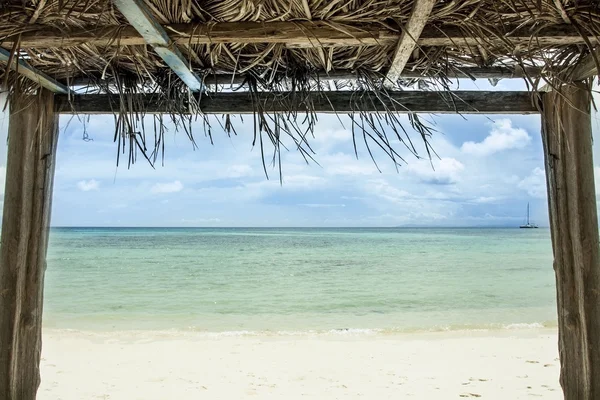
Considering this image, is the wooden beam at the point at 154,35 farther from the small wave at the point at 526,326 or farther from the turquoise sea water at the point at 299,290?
the small wave at the point at 526,326

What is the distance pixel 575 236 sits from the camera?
2004mm

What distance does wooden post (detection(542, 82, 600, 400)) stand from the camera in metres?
1.94

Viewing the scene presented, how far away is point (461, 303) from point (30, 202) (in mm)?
11267

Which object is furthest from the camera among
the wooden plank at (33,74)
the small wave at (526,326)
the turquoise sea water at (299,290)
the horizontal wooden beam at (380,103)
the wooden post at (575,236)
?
the turquoise sea water at (299,290)

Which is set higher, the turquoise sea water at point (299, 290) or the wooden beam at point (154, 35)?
the wooden beam at point (154, 35)

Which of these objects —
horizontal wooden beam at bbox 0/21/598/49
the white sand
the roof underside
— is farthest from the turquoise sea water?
horizontal wooden beam at bbox 0/21/598/49

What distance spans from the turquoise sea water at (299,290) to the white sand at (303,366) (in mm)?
1377

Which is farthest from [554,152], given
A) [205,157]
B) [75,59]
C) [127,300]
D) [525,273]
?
[205,157]

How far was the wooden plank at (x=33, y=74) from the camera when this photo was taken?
172cm

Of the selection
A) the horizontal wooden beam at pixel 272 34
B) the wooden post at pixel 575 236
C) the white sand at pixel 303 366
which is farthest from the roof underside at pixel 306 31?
the white sand at pixel 303 366

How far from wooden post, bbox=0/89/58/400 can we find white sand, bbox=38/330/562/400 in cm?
319

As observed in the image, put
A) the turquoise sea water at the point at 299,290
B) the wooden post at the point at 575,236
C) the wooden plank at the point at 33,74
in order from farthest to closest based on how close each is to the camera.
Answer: the turquoise sea water at the point at 299,290, the wooden post at the point at 575,236, the wooden plank at the point at 33,74

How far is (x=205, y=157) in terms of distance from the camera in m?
36.0

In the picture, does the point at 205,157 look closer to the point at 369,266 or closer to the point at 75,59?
the point at 369,266
